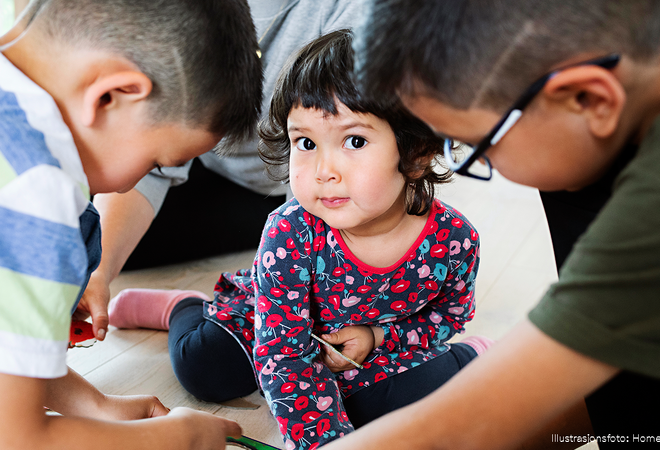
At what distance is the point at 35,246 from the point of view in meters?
0.48

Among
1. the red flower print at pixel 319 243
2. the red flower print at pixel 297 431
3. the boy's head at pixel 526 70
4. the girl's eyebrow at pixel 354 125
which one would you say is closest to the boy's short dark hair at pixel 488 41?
the boy's head at pixel 526 70

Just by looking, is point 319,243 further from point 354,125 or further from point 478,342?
point 478,342

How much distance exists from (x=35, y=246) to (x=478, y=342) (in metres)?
0.80

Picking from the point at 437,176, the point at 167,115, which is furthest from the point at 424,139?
the point at 167,115

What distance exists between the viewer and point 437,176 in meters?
0.91

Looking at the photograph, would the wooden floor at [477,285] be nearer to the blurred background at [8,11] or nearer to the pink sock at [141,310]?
the pink sock at [141,310]

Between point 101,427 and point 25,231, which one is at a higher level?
point 25,231

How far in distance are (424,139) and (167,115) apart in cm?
38

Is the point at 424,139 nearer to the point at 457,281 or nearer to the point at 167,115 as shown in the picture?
the point at 457,281

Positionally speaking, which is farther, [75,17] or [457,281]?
[457,281]

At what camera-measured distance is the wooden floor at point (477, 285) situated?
971 mm

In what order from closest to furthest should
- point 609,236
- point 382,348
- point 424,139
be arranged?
point 609,236, point 424,139, point 382,348

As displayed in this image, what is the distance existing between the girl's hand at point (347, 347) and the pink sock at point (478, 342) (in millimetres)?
221

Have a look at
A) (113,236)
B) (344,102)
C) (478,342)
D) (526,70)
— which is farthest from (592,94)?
(113,236)
